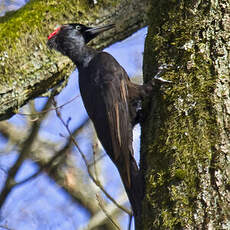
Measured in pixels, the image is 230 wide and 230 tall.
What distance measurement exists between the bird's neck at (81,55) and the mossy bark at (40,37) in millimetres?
71

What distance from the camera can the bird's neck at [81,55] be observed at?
3559mm

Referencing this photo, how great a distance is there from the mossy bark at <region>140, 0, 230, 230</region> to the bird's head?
0.94 meters

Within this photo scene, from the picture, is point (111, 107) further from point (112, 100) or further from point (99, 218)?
point (99, 218)

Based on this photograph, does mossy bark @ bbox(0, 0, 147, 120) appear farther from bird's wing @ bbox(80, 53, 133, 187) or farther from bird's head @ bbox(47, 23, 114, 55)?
bird's wing @ bbox(80, 53, 133, 187)

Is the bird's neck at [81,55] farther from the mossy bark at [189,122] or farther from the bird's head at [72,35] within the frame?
the mossy bark at [189,122]

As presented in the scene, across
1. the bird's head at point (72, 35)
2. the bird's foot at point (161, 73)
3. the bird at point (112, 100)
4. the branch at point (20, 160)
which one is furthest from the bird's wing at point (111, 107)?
the branch at point (20, 160)

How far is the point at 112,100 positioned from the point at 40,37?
2.92 feet

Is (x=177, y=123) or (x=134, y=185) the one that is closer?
(x=177, y=123)

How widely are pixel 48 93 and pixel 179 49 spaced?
1363mm

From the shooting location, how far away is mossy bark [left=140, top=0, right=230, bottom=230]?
5.89ft

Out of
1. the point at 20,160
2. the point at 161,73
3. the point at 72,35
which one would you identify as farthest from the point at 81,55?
the point at 20,160

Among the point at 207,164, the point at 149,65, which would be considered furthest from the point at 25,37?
the point at 207,164

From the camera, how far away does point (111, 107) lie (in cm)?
298

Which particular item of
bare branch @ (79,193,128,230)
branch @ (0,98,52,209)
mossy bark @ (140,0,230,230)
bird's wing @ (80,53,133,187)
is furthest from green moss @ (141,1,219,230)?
bare branch @ (79,193,128,230)
